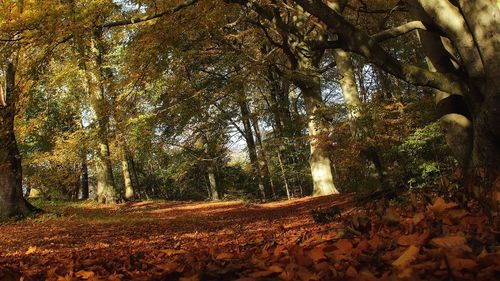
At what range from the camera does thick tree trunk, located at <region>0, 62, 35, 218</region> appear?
1271cm

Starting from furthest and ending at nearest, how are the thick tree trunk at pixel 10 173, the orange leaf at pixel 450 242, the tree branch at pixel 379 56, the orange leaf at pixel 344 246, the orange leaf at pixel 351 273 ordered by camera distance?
the thick tree trunk at pixel 10 173, the tree branch at pixel 379 56, the orange leaf at pixel 344 246, the orange leaf at pixel 450 242, the orange leaf at pixel 351 273

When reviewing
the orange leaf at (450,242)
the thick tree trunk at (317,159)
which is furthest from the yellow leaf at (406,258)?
the thick tree trunk at (317,159)

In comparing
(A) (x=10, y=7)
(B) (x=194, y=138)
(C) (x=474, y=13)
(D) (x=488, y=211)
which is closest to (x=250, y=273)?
(D) (x=488, y=211)

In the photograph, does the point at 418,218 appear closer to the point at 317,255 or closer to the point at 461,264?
the point at 317,255

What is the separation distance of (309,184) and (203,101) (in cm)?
1304

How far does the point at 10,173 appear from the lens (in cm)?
1334

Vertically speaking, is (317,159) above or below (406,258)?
above

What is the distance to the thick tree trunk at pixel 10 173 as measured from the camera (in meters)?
12.7

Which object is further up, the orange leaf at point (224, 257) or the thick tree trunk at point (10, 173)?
the thick tree trunk at point (10, 173)

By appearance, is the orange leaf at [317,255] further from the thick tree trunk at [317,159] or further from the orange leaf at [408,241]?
the thick tree trunk at [317,159]

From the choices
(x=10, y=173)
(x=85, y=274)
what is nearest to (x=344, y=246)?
(x=85, y=274)

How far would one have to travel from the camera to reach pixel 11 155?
13.6 m

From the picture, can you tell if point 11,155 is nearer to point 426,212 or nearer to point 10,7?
point 10,7

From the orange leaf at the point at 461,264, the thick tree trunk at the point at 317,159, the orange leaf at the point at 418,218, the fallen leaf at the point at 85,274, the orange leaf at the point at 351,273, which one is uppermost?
the thick tree trunk at the point at 317,159
